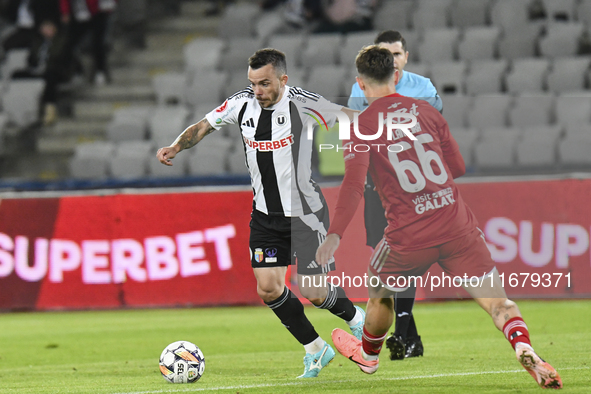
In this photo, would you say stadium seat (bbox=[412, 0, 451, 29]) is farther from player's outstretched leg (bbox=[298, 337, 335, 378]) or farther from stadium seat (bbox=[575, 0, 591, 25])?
player's outstretched leg (bbox=[298, 337, 335, 378])

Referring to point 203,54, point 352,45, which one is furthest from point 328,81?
point 203,54

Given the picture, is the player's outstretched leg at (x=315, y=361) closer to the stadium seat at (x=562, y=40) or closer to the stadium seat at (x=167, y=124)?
the stadium seat at (x=167, y=124)

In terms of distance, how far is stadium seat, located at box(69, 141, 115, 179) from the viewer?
1269cm

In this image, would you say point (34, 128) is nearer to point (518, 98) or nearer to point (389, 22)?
point (389, 22)

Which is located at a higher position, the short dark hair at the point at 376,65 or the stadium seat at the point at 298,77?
the short dark hair at the point at 376,65

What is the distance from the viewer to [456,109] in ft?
38.6

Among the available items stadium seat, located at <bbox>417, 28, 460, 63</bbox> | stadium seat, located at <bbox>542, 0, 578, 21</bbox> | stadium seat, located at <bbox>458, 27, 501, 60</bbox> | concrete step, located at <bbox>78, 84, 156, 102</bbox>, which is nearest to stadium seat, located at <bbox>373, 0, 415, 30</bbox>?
stadium seat, located at <bbox>417, 28, 460, 63</bbox>

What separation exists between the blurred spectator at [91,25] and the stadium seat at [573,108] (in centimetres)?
759

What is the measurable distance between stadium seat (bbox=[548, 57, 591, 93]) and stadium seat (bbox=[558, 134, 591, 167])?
142 cm

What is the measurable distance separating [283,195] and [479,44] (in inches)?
327

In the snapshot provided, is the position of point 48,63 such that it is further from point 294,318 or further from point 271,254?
point 294,318

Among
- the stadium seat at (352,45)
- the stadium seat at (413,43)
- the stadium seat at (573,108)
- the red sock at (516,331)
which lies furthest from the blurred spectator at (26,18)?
the red sock at (516,331)

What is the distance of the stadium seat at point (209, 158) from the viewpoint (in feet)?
39.7

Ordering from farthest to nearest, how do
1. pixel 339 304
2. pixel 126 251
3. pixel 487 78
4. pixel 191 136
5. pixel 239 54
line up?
1. pixel 239 54
2. pixel 487 78
3. pixel 126 251
4. pixel 339 304
5. pixel 191 136
